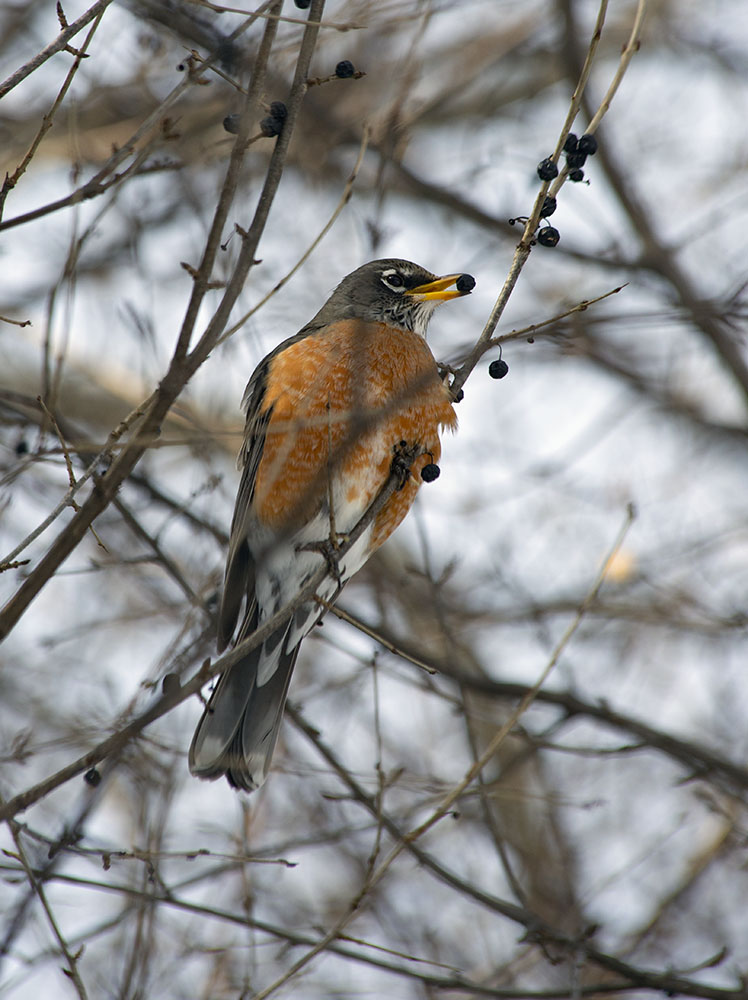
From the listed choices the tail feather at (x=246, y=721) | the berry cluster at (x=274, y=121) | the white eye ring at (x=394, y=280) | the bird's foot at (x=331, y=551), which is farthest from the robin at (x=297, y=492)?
the berry cluster at (x=274, y=121)

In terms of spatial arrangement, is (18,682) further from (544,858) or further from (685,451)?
(685,451)

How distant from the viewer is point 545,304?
901 centimetres

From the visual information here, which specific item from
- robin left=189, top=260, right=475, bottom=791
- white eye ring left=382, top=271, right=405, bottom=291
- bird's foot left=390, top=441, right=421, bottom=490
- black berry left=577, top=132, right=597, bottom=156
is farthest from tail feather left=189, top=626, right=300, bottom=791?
black berry left=577, top=132, right=597, bottom=156

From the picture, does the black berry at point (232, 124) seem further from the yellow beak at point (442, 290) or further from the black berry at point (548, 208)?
the yellow beak at point (442, 290)

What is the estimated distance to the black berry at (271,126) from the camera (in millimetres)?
2738

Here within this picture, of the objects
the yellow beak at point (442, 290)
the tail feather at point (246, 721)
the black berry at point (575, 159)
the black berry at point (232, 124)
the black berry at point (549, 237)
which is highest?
the yellow beak at point (442, 290)

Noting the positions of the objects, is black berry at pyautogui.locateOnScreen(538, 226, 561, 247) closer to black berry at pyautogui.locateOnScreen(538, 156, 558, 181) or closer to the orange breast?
black berry at pyautogui.locateOnScreen(538, 156, 558, 181)

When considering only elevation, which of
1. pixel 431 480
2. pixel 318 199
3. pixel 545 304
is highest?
pixel 545 304

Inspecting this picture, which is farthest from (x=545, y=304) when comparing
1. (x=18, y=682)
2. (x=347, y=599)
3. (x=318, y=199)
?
(x=18, y=682)

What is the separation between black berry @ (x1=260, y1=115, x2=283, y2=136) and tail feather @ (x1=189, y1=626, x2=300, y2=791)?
84.2 inches

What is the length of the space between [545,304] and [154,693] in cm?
665

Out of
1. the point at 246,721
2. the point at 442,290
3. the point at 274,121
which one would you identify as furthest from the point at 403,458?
the point at 274,121

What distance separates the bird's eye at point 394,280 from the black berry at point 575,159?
1.91 metres

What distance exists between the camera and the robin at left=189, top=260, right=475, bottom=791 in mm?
4051
